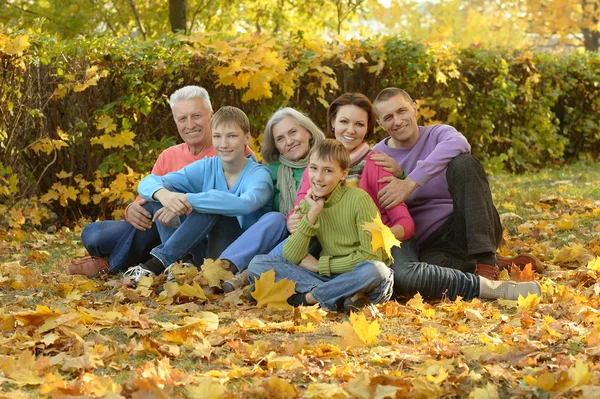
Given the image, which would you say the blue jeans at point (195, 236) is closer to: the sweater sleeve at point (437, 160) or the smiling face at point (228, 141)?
the smiling face at point (228, 141)

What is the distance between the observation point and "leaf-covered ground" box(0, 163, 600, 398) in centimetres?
265

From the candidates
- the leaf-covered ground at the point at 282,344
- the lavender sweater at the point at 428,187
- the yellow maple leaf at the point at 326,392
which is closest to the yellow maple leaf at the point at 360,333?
the leaf-covered ground at the point at 282,344

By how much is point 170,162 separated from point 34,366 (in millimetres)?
2597

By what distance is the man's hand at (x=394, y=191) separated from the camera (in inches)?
169

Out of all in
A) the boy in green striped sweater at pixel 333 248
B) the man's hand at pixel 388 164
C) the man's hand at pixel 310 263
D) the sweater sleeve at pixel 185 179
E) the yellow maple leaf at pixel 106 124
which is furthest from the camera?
the yellow maple leaf at pixel 106 124

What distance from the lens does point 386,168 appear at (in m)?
4.39

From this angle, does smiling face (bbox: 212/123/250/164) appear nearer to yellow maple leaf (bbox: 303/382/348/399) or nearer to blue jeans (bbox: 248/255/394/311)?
blue jeans (bbox: 248/255/394/311)

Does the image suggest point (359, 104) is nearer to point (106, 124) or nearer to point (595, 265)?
point (595, 265)

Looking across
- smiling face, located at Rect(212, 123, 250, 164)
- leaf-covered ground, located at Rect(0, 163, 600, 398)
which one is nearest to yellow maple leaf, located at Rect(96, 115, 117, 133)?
leaf-covered ground, located at Rect(0, 163, 600, 398)

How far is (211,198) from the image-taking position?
14.9 feet

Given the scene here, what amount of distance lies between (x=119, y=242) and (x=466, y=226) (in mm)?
2164

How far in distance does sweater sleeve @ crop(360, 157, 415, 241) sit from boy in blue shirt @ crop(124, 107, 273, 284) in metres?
0.63

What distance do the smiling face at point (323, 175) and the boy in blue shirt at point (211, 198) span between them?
2.25 ft

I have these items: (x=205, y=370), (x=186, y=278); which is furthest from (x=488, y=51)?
(x=205, y=370)
